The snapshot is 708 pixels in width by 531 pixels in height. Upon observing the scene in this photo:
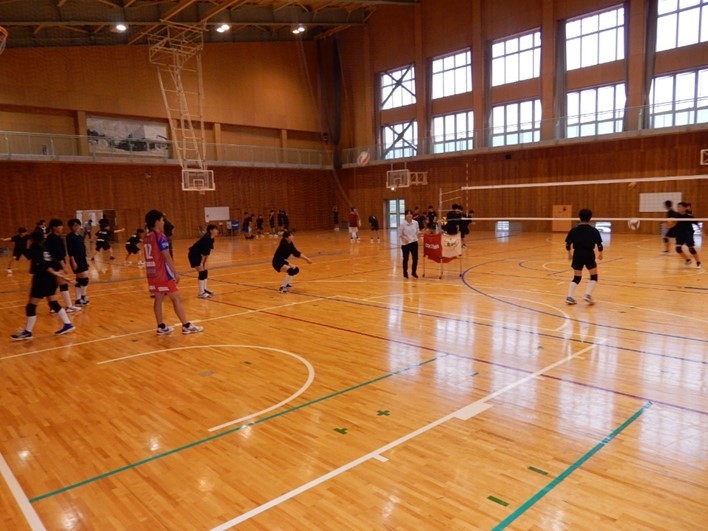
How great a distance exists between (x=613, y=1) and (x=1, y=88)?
102 ft

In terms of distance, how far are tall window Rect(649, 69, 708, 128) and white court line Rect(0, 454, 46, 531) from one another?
1064 inches

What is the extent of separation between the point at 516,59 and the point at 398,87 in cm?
862

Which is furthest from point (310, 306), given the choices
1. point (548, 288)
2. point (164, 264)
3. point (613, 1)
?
point (613, 1)

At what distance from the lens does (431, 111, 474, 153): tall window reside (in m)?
31.1

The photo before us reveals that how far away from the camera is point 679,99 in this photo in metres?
24.0

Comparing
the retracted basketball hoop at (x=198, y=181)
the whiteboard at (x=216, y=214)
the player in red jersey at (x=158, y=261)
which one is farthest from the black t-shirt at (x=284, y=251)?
the whiteboard at (x=216, y=214)

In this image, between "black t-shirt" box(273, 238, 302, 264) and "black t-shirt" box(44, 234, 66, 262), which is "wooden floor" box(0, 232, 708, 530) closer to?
"black t-shirt" box(44, 234, 66, 262)

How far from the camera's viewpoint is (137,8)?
23.9 meters

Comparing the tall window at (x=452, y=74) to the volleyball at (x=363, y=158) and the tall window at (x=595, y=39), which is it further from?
the tall window at (x=595, y=39)

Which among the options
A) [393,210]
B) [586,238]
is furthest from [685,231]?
[393,210]

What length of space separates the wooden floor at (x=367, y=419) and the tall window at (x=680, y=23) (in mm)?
19912

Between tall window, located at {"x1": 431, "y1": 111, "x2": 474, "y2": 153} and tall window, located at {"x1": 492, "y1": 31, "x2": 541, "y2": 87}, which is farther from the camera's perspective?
tall window, located at {"x1": 431, "y1": 111, "x2": 474, "y2": 153}

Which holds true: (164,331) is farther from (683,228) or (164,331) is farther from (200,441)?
(683,228)

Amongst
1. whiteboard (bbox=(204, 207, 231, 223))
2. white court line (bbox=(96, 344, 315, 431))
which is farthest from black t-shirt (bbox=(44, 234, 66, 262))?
whiteboard (bbox=(204, 207, 231, 223))
